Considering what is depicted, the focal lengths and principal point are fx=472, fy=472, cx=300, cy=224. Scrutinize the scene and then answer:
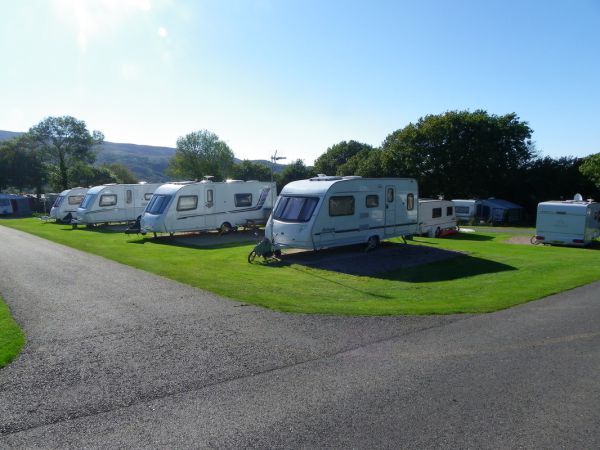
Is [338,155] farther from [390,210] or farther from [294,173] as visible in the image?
[390,210]

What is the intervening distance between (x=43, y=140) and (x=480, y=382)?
7270 cm

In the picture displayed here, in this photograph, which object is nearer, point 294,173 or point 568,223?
point 568,223

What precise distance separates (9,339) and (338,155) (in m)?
74.3

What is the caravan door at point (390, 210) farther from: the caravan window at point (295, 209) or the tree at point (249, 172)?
the tree at point (249, 172)

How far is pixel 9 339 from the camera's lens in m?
6.90

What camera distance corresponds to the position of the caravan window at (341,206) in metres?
15.9

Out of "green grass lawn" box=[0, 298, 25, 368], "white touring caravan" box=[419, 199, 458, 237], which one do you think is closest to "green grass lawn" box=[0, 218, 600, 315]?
"green grass lawn" box=[0, 298, 25, 368]

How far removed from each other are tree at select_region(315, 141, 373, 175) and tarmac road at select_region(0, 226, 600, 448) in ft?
230

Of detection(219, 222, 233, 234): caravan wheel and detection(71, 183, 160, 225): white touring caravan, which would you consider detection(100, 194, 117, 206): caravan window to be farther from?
detection(219, 222, 233, 234): caravan wheel

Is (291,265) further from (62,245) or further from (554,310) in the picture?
(62,245)

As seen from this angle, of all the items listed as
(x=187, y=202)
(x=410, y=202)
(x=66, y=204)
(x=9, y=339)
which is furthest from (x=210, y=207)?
(x=9, y=339)

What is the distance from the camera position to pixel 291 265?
14711 mm

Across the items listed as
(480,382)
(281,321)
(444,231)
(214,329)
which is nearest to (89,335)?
(214,329)

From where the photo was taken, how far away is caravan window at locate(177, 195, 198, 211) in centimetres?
2197
